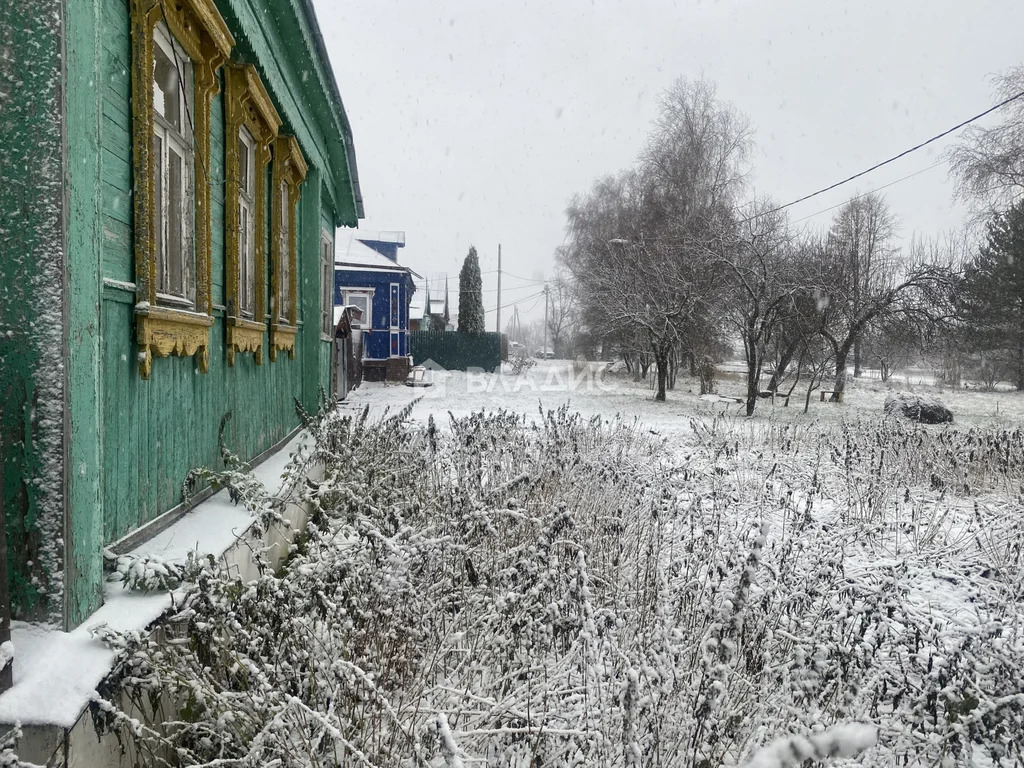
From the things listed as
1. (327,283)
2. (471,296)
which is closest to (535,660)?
(327,283)

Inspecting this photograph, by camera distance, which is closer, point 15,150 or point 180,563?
point 15,150

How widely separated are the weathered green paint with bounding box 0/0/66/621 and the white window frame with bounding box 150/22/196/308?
1.03 m

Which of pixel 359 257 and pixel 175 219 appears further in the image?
pixel 359 257

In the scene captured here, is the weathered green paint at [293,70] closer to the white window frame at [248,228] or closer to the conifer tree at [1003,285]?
the white window frame at [248,228]

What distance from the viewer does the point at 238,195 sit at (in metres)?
4.03

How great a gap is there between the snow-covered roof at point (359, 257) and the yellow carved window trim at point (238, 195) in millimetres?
19084

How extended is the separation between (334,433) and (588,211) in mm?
33075

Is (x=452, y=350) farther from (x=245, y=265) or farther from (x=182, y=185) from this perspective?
(x=182, y=185)

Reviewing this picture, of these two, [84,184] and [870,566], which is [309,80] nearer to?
[84,184]

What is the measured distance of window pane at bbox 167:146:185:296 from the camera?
3037 mm

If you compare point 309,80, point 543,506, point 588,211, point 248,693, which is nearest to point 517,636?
point 248,693

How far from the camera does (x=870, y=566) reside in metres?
4.36

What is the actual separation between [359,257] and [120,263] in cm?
2243

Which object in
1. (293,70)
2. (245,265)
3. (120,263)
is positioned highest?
(293,70)
